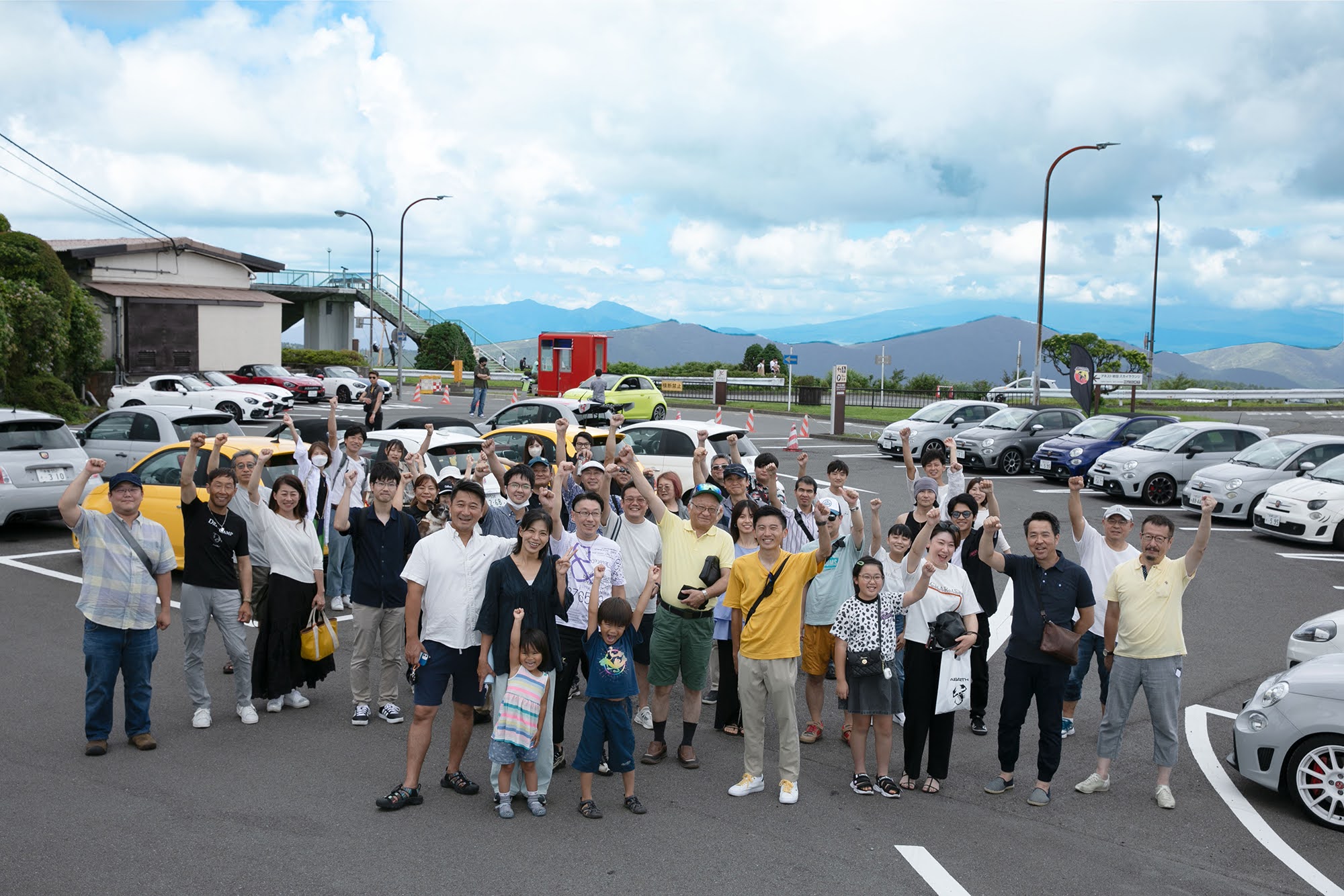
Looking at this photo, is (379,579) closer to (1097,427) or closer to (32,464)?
(32,464)

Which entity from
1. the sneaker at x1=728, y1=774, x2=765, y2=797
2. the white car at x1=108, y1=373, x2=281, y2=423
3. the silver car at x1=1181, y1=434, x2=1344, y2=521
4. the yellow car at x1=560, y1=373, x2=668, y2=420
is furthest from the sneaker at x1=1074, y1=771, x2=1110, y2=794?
the white car at x1=108, y1=373, x2=281, y2=423

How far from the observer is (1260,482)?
16.7 m

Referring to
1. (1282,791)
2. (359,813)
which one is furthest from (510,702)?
(1282,791)

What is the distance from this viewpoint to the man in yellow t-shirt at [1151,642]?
604 centimetres

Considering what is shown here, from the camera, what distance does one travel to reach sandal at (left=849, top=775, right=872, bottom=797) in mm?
6059

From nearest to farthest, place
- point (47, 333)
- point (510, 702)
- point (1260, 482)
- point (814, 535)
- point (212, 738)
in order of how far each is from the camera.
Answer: point (510, 702) < point (212, 738) < point (814, 535) < point (1260, 482) < point (47, 333)

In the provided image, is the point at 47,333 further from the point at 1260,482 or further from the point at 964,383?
the point at 964,383

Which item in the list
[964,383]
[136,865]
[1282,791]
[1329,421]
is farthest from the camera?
[964,383]

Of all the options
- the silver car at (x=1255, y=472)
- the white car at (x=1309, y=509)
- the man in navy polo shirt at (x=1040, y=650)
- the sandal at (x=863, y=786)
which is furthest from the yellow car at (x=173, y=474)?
the white car at (x=1309, y=509)

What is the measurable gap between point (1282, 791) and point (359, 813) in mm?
5459

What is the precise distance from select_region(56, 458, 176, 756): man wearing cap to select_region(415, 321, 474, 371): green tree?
5032 cm

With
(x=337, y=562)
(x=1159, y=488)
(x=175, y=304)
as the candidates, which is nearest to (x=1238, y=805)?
(x=337, y=562)

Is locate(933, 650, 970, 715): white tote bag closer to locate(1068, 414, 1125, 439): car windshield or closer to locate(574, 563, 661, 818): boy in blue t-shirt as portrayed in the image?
locate(574, 563, 661, 818): boy in blue t-shirt

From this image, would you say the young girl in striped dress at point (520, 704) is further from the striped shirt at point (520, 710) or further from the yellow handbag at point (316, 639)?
the yellow handbag at point (316, 639)
